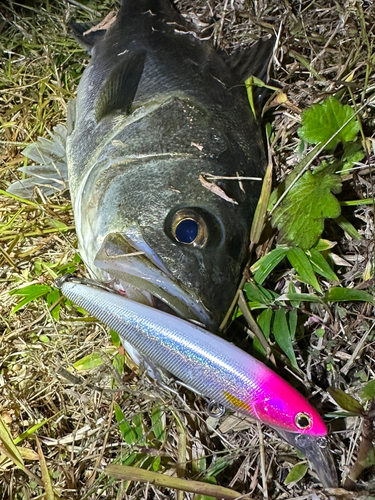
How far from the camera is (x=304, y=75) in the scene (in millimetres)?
2857

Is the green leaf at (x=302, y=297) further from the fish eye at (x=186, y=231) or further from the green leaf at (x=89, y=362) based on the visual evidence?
the green leaf at (x=89, y=362)

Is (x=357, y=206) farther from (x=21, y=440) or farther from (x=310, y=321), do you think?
(x=21, y=440)

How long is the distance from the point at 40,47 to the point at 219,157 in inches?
84.7

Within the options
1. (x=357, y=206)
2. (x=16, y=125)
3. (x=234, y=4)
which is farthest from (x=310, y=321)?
(x=16, y=125)

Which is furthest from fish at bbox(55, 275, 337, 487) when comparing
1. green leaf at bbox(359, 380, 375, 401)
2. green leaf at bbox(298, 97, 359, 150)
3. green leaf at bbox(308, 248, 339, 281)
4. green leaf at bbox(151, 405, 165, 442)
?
green leaf at bbox(298, 97, 359, 150)

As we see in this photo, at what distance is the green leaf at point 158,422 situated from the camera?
7.52 ft

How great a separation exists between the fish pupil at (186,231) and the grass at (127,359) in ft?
1.98

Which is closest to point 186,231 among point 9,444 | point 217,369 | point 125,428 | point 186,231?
point 186,231

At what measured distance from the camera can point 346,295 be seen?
7.27ft

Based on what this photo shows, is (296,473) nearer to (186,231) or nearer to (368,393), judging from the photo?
(368,393)

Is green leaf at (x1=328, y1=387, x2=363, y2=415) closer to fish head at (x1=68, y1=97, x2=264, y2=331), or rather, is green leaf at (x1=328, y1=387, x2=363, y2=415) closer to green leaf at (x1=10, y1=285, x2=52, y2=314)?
fish head at (x1=68, y1=97, x2=264, y2=331)

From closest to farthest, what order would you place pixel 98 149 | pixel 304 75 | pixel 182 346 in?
pixel 182 346, pixel 98 149, pixel 304 75

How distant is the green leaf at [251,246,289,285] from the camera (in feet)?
7.44

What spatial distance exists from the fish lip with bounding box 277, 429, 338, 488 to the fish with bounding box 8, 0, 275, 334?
0.58 meters
